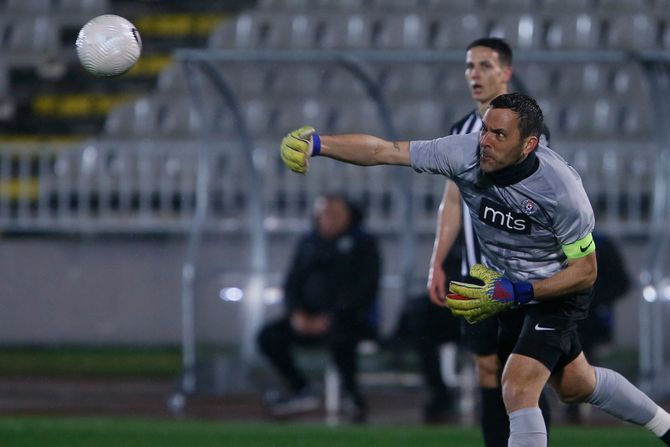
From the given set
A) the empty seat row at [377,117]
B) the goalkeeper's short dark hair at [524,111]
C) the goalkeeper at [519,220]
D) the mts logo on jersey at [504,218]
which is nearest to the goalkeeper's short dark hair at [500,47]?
the goalkeeper at [519,220]

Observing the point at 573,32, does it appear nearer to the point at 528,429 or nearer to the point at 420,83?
the point at 420,83

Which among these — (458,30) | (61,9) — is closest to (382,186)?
(458,30)

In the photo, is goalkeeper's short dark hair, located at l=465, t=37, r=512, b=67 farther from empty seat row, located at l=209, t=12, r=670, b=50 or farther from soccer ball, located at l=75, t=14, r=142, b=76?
empty seat row, located at l=209, t=12, r=670, b=50

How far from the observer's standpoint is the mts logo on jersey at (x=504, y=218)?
16.3 ft

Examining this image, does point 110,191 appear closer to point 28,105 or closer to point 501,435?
Result: point 28,105

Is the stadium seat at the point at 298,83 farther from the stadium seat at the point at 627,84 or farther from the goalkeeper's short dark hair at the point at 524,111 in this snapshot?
the goalkeeper's short dark hair at the point at 524,111

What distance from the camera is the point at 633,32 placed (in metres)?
12.8

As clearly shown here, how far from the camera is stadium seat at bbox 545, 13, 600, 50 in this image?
1288 centimetres

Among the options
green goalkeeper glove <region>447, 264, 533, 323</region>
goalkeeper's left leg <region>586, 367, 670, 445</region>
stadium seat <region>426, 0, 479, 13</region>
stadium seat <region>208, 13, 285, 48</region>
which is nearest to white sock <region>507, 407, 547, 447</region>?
green goalkeeper glove <region>447, 264, 533, 323</region>

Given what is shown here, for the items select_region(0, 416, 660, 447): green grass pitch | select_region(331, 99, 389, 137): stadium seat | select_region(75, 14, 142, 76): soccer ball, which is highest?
select_region(75, 14, 142, 76): soccer ball

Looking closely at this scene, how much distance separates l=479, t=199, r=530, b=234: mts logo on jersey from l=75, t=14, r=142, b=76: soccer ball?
1861 millimetres

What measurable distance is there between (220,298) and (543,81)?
4.32 metres

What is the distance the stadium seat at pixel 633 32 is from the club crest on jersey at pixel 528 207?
821 centimetres

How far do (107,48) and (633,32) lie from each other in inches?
325
